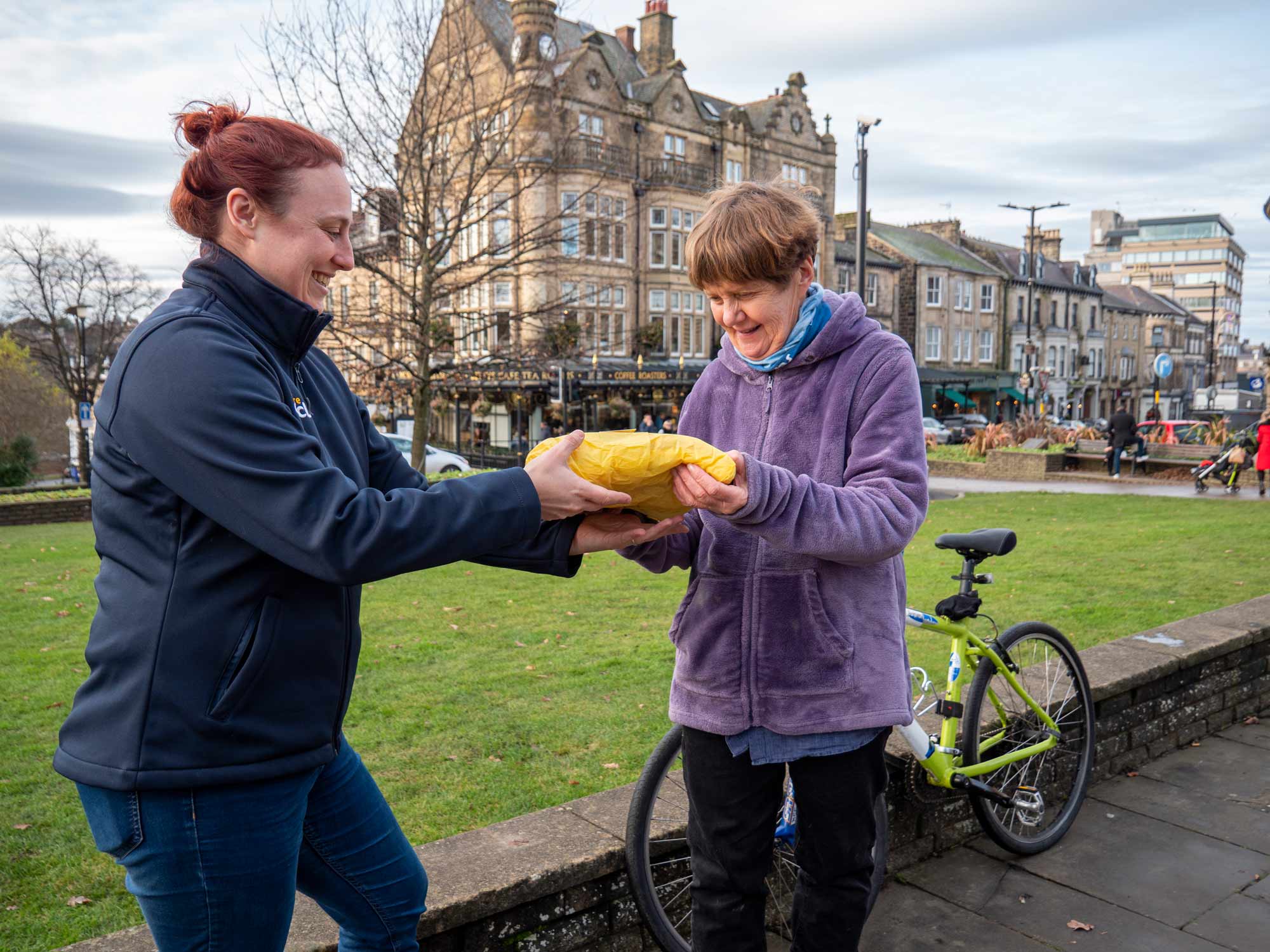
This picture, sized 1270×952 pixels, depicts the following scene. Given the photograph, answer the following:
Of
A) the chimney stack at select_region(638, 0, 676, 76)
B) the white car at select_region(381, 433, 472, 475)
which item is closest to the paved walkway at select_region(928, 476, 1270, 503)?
the white car at select_region(381, 433, 472, 475)

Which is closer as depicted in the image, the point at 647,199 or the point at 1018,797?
the point at 1018,797

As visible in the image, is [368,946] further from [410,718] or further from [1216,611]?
[1216,611]

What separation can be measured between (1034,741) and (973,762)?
50 centimetres

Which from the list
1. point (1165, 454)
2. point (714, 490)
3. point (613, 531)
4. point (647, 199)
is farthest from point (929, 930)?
point (647, 199)

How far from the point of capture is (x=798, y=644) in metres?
2.17

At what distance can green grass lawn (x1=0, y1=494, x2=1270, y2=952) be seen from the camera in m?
3.94

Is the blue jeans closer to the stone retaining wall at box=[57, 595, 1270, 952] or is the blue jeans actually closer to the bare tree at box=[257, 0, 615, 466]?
the stone retaining wall at box=[57, 595, 1270, 952]

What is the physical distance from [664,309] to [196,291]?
41.7 meters

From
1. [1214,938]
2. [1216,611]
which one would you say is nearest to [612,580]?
[1216,611]

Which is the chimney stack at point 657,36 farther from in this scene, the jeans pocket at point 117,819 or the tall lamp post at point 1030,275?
the jeans pocket at point 117,819

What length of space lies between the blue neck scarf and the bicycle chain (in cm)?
193

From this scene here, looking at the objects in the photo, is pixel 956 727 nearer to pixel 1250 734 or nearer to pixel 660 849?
pixel 660 849

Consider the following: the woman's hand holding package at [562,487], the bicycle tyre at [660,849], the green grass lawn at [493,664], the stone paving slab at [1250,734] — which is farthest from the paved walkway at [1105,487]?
the woman's hand holding package at [562,487]

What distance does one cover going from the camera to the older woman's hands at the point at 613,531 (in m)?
2.22
